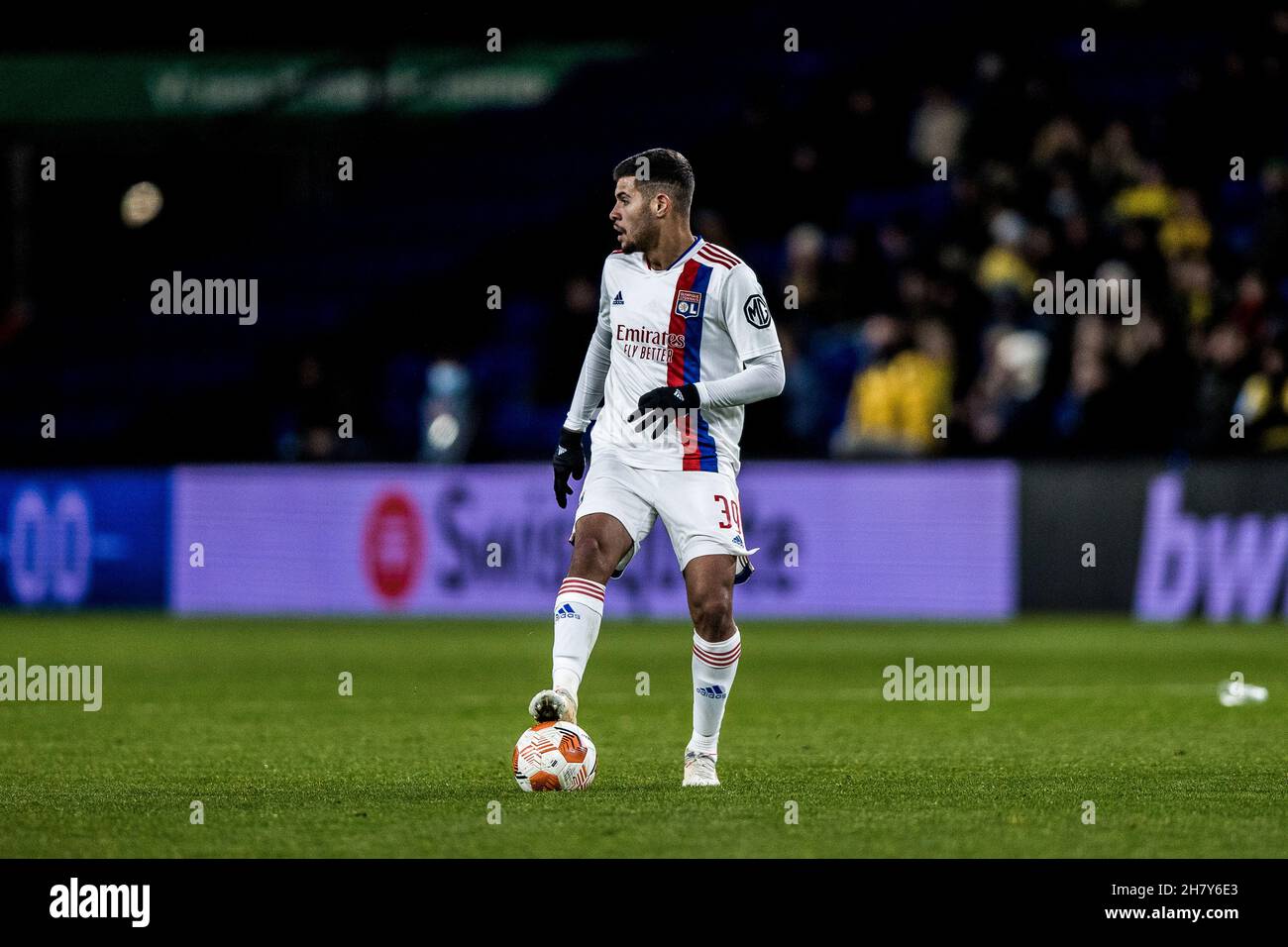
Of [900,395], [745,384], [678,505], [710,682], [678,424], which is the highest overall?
[900,395]

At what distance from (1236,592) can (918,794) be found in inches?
375

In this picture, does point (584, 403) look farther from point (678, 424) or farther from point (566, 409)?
point (566, 409)

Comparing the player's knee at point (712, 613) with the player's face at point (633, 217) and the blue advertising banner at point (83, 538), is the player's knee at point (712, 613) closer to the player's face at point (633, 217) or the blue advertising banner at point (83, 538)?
the player's face at point (633, 217)

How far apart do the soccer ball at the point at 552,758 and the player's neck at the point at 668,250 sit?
5.52 ft

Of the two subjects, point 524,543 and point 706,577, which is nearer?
point 706,577

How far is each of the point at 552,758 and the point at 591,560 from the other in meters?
0.72

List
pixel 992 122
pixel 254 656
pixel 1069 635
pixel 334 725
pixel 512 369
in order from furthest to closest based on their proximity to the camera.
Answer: pixel 512 369 → pixel 992 122 → pixel 1069 635 → pixel 254 656 → pixel 334 725

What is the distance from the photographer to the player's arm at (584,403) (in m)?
8.48

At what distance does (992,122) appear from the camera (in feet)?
69.8

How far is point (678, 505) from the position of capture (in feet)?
26.8

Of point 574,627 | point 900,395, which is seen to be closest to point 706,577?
point 574,627

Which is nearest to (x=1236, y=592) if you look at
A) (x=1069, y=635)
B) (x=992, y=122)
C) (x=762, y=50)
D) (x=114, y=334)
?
(x=1069, y=635)

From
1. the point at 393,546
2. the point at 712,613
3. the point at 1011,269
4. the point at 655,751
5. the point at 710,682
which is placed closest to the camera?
the point at 712,613
